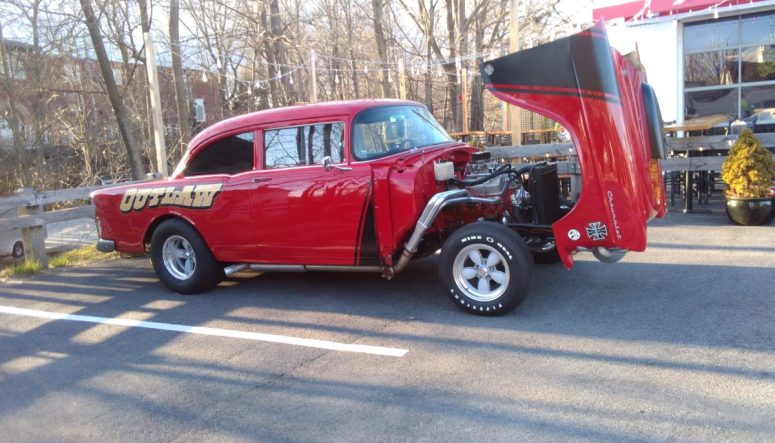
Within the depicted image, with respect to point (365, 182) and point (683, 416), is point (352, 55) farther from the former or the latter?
point (683, 416)

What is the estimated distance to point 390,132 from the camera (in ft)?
19.0

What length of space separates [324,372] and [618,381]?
6.36 ft

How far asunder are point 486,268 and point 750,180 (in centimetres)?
502

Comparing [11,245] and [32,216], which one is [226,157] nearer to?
[32,216]

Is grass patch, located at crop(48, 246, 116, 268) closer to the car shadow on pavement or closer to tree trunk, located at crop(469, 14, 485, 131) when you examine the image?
the car shadow on pavement

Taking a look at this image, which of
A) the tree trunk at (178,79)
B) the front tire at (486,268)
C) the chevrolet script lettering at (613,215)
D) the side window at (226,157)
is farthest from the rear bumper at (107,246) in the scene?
the tree trunk at (178,79)

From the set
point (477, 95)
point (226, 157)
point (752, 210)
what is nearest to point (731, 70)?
point (752, 210)

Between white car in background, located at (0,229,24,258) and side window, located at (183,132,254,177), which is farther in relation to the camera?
white car in background, located at (0,229,24,258)

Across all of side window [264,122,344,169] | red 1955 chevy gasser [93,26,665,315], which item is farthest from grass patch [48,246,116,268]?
side window [264,122,344,169]

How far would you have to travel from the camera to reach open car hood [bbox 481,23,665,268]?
4.66 m

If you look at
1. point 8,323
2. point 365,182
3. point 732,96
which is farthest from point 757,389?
point 732,96

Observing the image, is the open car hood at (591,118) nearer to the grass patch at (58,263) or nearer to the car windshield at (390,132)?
the car windshield at (390,132)

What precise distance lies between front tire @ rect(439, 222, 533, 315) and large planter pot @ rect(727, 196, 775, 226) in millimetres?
4770

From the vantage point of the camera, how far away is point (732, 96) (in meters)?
13.4
